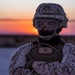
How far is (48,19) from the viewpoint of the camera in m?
3.45

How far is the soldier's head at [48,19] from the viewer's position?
3.46 m

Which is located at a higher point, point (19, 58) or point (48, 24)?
point (48, 24)

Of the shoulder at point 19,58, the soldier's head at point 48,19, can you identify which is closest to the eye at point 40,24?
the soldier's head at point 48,19

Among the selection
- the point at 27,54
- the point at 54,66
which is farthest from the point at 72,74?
the point at 27,54

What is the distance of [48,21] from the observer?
346 centimetres

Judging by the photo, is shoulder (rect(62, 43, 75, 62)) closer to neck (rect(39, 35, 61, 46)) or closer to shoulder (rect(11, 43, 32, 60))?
neck (rect(39, 35, 61, 46))

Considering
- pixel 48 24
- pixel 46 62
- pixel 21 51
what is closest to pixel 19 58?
pixel 21 51

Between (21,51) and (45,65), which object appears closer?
(45,65)

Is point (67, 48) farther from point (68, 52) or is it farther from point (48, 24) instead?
point (48, 24)

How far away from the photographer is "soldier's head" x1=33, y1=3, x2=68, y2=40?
11.3 ft

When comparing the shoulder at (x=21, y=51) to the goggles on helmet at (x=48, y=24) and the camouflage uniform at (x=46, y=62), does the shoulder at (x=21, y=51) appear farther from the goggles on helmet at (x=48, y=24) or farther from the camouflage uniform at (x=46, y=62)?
the goggles on helmet at (x=48, y=24)

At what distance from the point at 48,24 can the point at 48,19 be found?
0.11 ft

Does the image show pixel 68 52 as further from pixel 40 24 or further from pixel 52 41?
pixel 40 24

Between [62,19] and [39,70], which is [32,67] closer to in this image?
[39,70]
